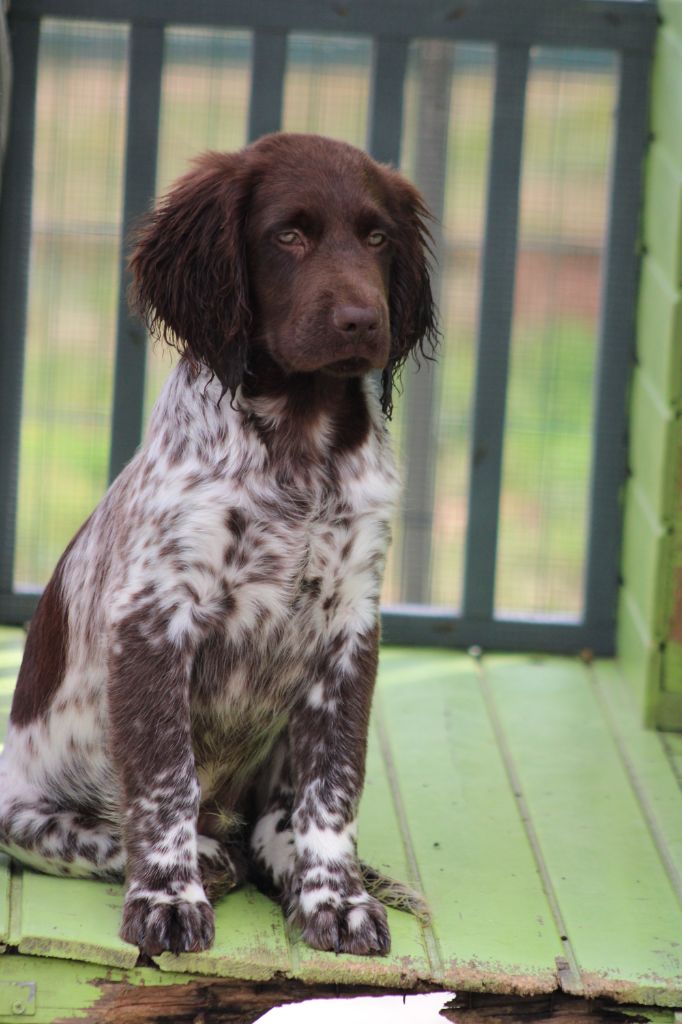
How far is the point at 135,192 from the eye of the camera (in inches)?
184

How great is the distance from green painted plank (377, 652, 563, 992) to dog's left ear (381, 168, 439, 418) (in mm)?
975

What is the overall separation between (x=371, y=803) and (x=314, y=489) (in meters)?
1.01

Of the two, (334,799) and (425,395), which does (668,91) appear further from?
(334,799)

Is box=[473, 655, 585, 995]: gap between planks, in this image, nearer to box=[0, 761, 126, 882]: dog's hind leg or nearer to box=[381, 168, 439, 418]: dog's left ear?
box=[0, 761, 126, 882]: dog's hind leg

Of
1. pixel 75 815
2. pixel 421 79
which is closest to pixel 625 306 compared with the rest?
pixel 421 79

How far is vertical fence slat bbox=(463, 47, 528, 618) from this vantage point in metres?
4.64

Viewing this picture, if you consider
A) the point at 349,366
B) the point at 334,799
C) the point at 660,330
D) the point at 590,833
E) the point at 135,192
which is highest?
the point at 135,192

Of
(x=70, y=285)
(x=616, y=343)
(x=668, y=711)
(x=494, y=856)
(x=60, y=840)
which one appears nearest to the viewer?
(x=60, y=840)

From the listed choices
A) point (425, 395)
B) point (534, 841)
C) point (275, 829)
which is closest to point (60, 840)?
point (275, 829)

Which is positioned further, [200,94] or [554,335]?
[554,335]

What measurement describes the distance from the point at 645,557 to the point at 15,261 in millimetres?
2003

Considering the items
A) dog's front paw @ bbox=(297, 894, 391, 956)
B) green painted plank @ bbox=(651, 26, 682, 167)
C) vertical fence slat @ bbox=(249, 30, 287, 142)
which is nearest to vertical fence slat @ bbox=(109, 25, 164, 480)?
vertical fence slat @ bbox=(249, 30, 287, 142)

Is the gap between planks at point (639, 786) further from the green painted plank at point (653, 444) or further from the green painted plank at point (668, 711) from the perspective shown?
the green painted plank at point (653, 444)

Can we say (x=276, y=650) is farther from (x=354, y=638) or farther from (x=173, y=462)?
A: (x=173, y=462)
